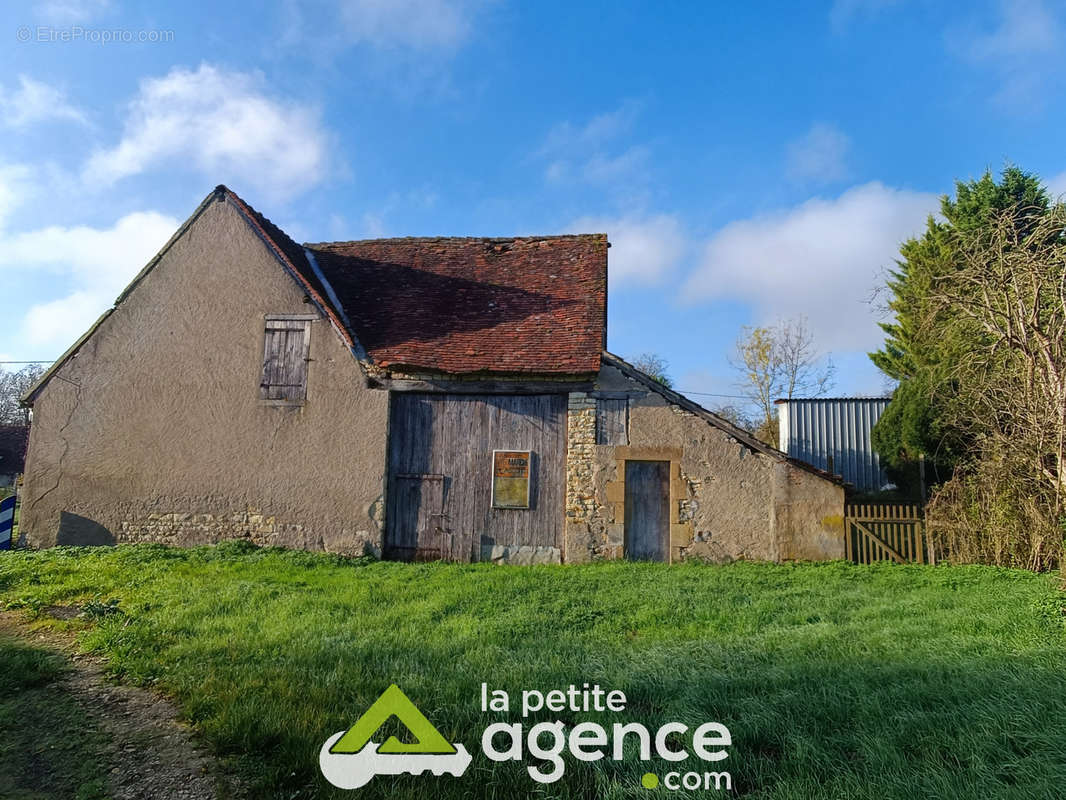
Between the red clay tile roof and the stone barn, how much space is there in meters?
0.08

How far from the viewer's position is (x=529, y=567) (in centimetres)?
1027

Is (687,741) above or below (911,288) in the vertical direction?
below

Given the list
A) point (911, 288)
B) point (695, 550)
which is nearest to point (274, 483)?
point (695, 550)

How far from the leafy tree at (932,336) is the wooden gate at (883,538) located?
6.11ft

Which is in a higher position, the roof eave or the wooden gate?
the roof eave

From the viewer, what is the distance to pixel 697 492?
10.7 metres

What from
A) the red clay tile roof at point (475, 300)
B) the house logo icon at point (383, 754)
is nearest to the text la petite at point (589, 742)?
the house logo icon at point (383, 754)

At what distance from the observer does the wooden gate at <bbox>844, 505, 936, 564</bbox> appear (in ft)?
33.6

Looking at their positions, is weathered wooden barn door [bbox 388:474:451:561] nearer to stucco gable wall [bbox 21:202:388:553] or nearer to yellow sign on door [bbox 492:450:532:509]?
stucco gable wall [bbox 21:202:388:553]

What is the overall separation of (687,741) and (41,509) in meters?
12.6

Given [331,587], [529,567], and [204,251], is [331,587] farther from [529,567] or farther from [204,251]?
[204,251]

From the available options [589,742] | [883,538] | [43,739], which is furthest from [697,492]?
[43,739]

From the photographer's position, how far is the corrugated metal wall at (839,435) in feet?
53.1

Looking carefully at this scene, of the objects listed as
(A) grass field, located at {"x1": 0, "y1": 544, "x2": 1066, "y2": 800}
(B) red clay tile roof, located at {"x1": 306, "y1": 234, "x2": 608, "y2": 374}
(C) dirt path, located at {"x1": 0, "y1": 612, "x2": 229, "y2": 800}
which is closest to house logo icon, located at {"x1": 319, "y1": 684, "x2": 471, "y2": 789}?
(A) grass field, located at {"x1": 0, "y1": 544, "x2": 1066, "y2": 800}
